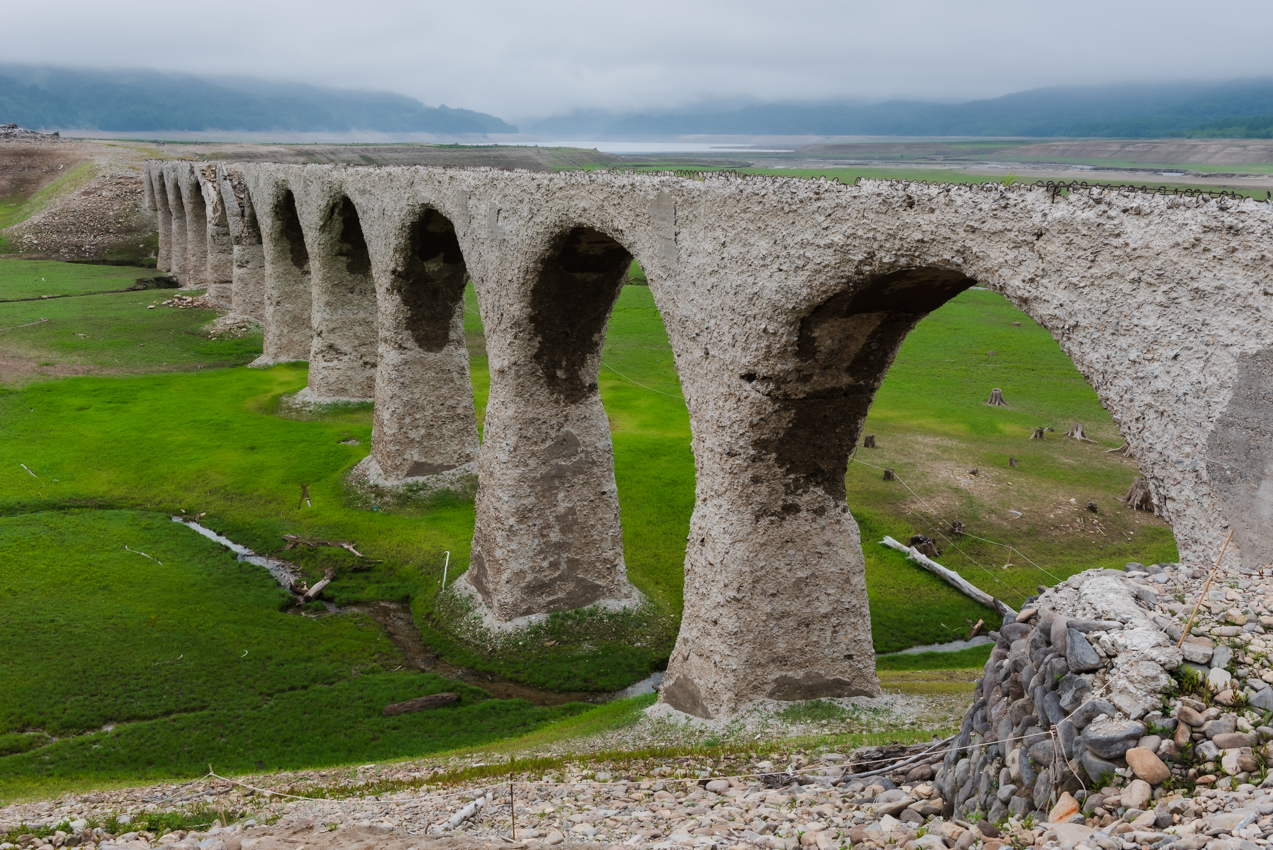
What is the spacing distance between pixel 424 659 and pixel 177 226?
151 feet

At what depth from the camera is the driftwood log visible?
14.3 meters

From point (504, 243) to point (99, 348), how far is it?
29133 millimetres

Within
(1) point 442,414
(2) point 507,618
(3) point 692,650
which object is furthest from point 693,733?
(1) point 442,414

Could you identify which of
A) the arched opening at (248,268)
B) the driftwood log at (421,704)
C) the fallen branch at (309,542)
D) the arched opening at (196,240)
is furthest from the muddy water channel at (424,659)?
the arched opening at (196,240)

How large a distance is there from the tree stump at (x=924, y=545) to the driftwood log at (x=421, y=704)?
35.7ft

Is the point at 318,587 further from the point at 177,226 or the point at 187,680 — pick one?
the point at 177,226

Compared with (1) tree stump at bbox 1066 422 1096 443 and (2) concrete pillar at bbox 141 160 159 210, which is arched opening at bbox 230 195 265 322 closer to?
(2) concrete pillar at bbox 141 160 159 210

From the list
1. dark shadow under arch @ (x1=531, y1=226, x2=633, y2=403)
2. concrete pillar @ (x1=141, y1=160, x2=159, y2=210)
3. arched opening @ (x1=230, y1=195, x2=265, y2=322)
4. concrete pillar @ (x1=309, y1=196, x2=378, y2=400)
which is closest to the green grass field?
dark shadow under arch @ (x1=531, y1=226, x2=633, y2=403)

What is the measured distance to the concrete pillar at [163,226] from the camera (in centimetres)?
5534

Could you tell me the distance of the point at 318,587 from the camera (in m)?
18.1

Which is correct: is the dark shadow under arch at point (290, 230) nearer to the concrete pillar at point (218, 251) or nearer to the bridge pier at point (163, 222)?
the concrete pillar at point (218, 251)

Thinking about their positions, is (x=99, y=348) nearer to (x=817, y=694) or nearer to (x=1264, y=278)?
(x=817, y=694)

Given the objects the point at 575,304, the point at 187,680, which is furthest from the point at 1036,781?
the point at 187,680

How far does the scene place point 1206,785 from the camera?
5086mm
